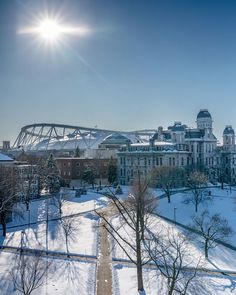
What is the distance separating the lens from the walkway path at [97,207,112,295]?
785 inches

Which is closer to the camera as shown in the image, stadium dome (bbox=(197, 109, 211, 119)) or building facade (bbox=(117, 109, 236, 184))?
building facade (bbox=(117, 109, 236, 184))

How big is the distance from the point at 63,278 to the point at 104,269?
3.23m

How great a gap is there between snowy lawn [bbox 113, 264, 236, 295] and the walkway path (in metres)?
0.40

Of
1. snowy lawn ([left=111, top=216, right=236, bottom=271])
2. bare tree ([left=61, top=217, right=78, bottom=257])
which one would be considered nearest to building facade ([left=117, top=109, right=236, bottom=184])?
snowy lawn ([left=111, top=216, right=236, bottom=271])

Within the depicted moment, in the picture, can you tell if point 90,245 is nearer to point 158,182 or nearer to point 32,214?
point 32,214

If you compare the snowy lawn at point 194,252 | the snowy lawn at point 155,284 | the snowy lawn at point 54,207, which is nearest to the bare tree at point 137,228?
the snowy lawn at point 194,252

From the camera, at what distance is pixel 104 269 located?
23.5 meters

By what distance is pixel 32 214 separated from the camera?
4166 cm

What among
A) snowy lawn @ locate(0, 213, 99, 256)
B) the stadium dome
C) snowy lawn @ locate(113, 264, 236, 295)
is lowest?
snowy lawn @ locate(113, 264, 236, 295)

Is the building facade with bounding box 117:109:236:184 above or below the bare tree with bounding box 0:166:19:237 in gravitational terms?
above

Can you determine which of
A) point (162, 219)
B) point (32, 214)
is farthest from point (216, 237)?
point (32, 214)

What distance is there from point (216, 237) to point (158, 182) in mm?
23765

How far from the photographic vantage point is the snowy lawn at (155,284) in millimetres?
20375

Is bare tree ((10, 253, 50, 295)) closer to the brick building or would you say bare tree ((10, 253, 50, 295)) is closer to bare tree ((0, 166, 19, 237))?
bare tree ((0, 166, 19, 237))
